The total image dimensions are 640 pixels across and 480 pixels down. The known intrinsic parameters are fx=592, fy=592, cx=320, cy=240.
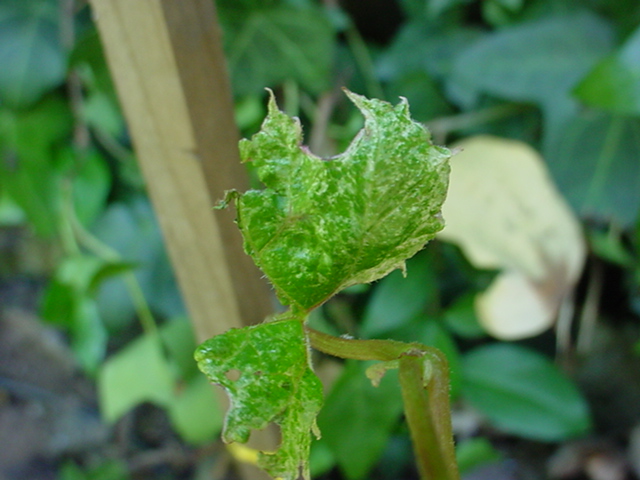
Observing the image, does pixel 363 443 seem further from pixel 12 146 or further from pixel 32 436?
pixel 32 436

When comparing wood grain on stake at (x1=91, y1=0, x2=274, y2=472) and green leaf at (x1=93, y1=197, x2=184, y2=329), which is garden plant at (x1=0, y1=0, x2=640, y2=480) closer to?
green leaf at (x1=93, y1=197, x2=184, y2=329)

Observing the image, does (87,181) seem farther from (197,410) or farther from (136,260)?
(197,410)

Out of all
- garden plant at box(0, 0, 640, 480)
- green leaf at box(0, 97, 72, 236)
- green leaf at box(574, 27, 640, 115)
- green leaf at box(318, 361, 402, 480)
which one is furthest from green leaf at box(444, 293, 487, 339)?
green leaf at box(0, 97, 72, 236)

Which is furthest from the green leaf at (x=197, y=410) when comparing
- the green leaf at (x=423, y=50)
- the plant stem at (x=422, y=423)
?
the plant stem at (x=422, y=423)

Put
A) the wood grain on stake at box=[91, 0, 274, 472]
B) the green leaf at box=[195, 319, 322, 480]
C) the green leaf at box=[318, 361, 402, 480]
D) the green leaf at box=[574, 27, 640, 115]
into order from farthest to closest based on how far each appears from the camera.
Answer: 1. the green leaf at box=[318, 361, 402, 480]
2. the green leaf at box=[574, 27, 640, 115]
3. the wood grain on stake at box=[91, 0, 274, 472]
4. the green leaf at box=[195, 319, 322, 480]

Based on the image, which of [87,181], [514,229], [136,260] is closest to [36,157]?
[87,181]

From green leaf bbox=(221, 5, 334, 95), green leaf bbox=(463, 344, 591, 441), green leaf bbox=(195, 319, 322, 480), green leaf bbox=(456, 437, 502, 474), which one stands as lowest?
green leaf bbox=(456, 437, 502, 474)
